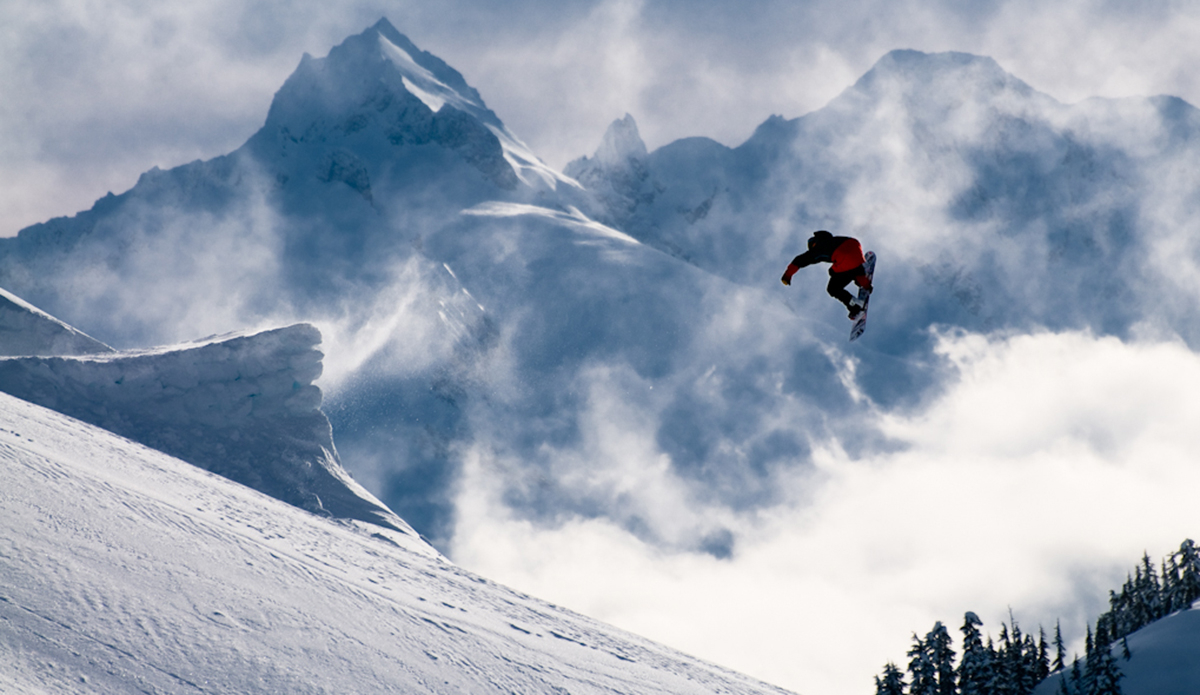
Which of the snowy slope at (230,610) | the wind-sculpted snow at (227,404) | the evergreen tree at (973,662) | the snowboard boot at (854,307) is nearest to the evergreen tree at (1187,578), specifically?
the evergreen tree at (973,662)

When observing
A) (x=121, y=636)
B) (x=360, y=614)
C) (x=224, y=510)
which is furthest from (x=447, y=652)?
(x=224, y=510)

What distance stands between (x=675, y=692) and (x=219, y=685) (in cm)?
1358

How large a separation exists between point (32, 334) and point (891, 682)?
81137 mm

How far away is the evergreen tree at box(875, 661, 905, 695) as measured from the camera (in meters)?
38.7

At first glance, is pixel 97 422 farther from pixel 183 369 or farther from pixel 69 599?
pixel 69 599


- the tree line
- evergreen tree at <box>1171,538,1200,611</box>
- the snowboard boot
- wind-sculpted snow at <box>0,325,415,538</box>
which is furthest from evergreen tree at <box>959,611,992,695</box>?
wind-sculpted snow at <box>0,325,415,538</box>

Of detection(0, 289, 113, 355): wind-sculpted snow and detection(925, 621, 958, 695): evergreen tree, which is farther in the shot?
detection(0, 289, 113, 355): wind-sculpted snow

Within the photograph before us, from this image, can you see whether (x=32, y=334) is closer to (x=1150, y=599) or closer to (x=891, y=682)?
(x=891, y=682)

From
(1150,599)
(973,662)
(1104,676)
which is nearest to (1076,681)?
(1104,676)

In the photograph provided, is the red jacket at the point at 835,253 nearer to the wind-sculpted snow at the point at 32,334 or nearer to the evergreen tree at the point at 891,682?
the evergreen tree at the point at 891,682

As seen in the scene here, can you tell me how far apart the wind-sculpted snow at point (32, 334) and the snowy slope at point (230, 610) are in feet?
178

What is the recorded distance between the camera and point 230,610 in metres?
20.1

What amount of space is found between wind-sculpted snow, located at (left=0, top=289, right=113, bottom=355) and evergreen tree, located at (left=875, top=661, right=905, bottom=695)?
2996 inches

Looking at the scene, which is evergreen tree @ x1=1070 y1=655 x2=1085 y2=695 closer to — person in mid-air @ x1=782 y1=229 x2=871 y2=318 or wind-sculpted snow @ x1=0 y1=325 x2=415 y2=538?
person in mid-air @ x1=782 y1=229 x2=871 y2=318
